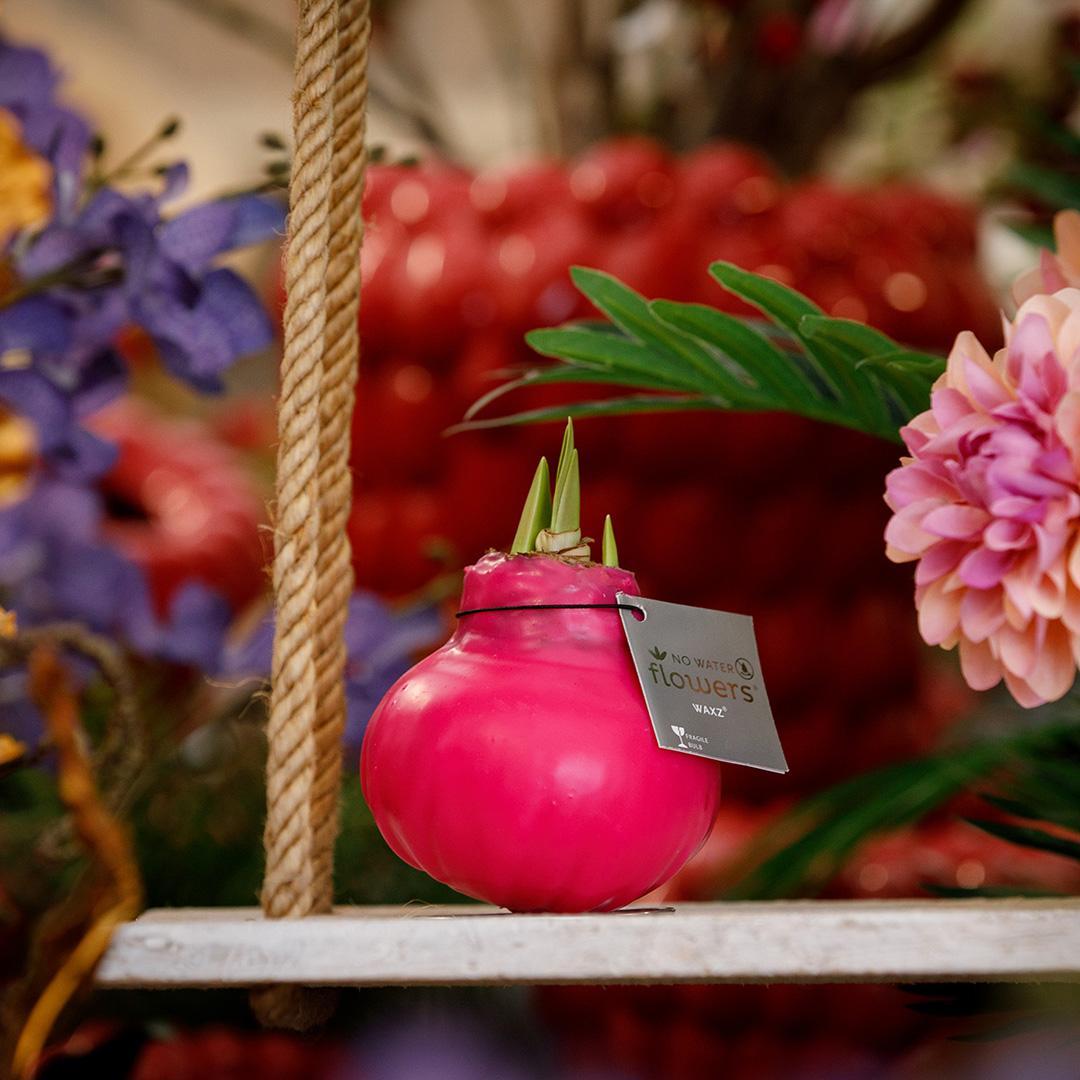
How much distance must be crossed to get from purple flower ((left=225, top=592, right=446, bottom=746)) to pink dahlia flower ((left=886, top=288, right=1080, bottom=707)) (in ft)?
0.97

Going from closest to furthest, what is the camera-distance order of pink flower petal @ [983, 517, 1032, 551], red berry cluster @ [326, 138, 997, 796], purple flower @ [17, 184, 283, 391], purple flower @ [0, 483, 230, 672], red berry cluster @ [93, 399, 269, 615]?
pink flower petal @ [983, 517, 1032, 551] → purple flower @ [17, 184, 283, 391] → purple flower @ [0, 483, 230, 672] → red berry cluster @ [326, 138, 997, 796] → red berry cluster @ [93, 399, 269, 615]

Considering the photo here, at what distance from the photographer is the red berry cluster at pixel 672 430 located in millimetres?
847

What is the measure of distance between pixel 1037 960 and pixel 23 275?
18.1 inches

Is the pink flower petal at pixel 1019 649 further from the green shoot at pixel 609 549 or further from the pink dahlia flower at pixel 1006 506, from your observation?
the green shoot at pixel 609 549

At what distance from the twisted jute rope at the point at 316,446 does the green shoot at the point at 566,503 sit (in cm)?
7

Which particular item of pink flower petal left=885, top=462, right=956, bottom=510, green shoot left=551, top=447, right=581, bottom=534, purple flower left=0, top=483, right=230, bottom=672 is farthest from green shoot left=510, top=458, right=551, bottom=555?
purple flower left=0, top=483, right=230, bottom=672

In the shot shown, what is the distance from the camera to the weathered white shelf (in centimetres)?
36

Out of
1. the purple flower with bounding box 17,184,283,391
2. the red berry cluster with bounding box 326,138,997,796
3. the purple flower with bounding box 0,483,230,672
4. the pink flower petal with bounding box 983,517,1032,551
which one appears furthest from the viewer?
the red berry cluster with bounding box 326,138,997,796

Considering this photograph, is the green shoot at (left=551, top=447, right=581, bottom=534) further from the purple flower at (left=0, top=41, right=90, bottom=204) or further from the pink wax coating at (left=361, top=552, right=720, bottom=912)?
the purple flower at (left=0, top=41, right=90, bottom=204)

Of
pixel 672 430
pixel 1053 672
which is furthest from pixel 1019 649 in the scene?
pixel 672 430

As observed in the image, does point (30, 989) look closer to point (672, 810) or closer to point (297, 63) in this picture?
point (672, 810)

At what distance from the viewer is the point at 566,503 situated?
1.41 feet

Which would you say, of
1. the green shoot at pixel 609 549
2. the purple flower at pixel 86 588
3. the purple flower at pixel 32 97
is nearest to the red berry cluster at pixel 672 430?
the purple flower at pixel 86 588

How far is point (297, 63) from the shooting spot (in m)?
0.43
